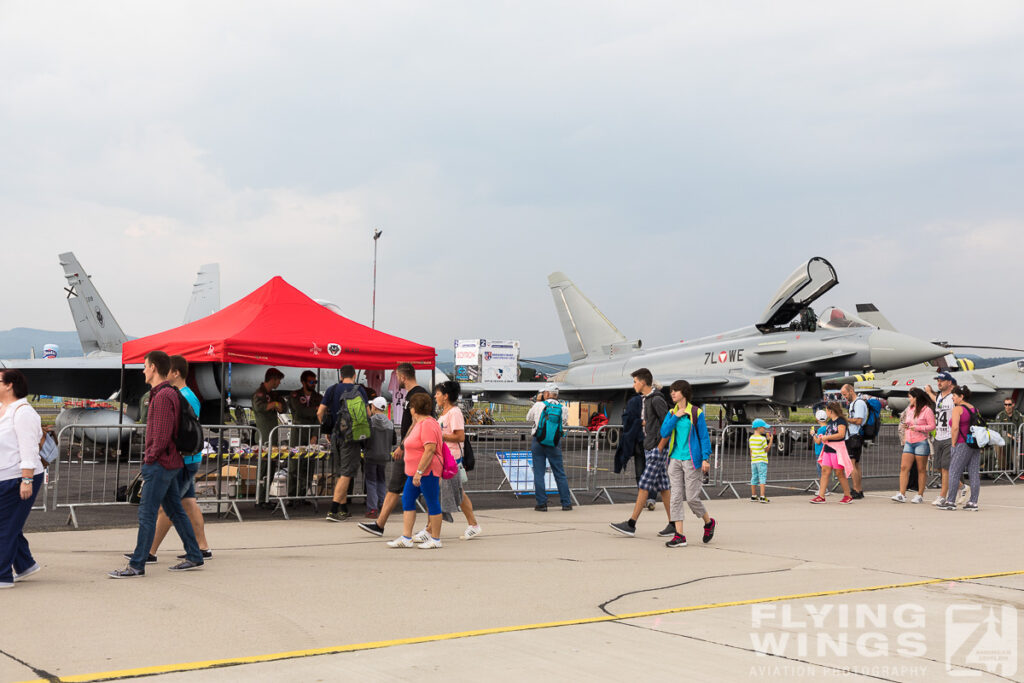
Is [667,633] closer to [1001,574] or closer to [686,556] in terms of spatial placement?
[686,556]

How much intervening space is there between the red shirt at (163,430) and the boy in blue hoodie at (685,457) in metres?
4.57

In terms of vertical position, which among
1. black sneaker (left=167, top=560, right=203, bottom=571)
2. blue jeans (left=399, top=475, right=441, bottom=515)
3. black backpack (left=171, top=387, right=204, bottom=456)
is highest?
black backpack (left=171, top=387, right=204, bottom=456)

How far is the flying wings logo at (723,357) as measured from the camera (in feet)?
81.2

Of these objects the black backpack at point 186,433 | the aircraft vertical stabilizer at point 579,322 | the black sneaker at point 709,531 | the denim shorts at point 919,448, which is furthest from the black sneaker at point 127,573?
the aircraft vertical stabilizer at point 579,322

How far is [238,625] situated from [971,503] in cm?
1069

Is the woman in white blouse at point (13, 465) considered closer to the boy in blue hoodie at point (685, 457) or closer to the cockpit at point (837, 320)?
the boy in blue hoodie at point (685, 457)

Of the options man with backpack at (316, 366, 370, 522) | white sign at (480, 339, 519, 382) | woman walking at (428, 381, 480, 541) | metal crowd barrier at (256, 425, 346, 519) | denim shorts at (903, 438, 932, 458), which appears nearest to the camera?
woman walking at (428, 381, 480, 541)

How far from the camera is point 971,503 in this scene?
1229 cm

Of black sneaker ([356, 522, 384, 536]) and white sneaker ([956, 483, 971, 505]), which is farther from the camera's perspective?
white sneaker ([956, 483, 971, 505])

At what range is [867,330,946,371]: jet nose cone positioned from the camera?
2261 centimetres

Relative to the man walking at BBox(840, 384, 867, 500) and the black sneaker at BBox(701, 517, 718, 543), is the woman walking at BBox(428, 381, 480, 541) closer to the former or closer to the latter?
the black sneaker at BBox(701, 517, 718, 543)

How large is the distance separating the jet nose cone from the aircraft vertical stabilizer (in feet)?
33.0

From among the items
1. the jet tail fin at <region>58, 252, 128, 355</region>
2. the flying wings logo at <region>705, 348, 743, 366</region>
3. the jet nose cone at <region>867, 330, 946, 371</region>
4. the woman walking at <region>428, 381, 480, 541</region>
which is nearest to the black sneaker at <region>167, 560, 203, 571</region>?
the woman walking at <region>428, 381, 480, 541</region>

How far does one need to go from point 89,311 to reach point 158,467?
829 inches
